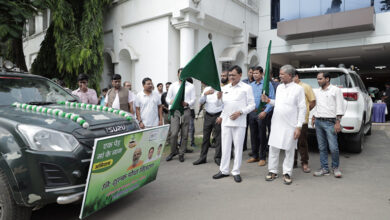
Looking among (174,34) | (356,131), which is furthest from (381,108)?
(174,34)

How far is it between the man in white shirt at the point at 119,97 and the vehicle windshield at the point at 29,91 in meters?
1.25

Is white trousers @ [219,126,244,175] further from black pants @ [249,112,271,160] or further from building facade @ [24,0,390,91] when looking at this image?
building facade @ [24,0,390,91]

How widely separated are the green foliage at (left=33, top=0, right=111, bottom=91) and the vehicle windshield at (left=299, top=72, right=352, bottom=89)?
9508mm

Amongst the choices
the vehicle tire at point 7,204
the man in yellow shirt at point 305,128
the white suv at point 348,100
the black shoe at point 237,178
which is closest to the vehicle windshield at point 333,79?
the white suv at point 348,100

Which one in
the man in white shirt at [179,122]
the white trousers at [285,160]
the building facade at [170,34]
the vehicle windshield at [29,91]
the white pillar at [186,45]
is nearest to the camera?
the vehicle windshield at [29,91]

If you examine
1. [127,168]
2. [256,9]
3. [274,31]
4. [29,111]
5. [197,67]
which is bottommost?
[127,168]

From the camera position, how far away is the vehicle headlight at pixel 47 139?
2641 mm

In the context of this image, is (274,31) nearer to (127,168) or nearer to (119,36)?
(119,36)

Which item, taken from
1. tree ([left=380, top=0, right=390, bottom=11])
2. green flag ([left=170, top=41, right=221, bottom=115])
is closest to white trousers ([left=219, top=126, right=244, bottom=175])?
green flag ([left=170, top=41, right=221, bottom=115])

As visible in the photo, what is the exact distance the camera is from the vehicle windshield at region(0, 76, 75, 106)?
3.65m

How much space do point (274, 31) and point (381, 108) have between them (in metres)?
6.97

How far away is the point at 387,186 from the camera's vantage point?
14.0 feet

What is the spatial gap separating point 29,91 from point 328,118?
183 inches

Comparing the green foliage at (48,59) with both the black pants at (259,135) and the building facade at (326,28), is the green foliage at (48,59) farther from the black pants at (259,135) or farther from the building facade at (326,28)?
the black pants at (259,135)
